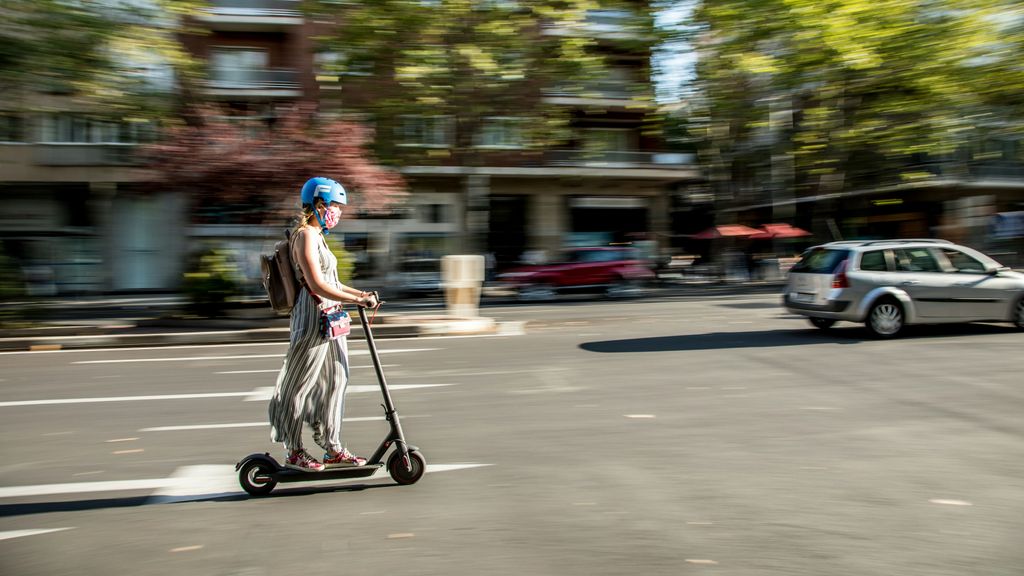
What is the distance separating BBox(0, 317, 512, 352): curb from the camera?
504 inches

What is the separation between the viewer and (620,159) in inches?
1426

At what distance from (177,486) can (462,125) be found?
19761mm

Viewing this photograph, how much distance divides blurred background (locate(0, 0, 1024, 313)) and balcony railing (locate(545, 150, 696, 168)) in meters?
0.10

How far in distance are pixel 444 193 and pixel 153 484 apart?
30.7 metres

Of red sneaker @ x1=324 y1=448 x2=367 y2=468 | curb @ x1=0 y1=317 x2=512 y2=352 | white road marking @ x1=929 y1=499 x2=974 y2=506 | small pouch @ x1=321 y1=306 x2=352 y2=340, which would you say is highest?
small pouch @ x1=321 y1=306 x2=352 y2=340

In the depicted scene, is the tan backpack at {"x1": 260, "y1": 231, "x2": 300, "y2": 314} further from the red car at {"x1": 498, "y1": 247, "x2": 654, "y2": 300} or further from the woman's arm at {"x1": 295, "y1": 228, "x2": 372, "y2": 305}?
the red car at {"x1": 498, "y1": 247, "x2": 654, "y2": 300}

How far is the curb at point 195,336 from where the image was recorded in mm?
12805

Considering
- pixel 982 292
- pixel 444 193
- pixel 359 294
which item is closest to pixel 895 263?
pixel 982 292

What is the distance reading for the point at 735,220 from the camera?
4566cm

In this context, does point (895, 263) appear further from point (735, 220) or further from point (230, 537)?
point (735, 220)

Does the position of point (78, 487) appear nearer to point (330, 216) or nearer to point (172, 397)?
point (330, 216)

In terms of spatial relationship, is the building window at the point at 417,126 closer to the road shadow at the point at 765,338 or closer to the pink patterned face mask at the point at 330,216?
the road shadow at the point at 765,338

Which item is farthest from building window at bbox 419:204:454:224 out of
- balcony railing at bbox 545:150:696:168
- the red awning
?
the red awning

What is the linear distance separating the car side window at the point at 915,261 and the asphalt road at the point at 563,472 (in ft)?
Answer: 6.24
